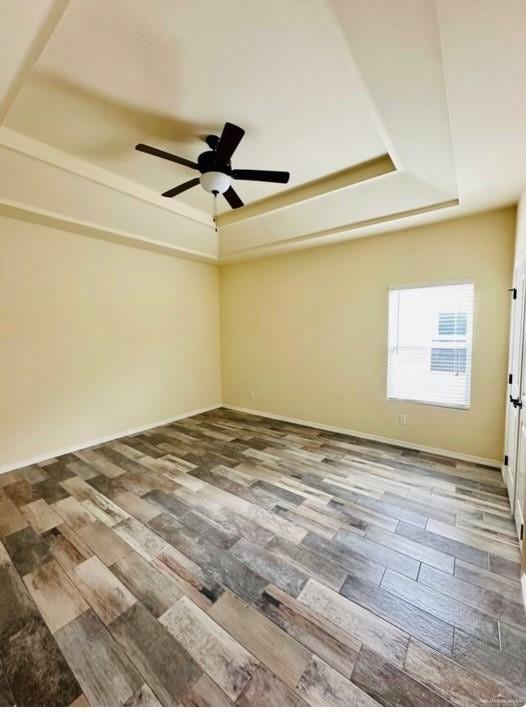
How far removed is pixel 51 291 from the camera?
3.48m

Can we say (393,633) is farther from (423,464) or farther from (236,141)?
(236,141)

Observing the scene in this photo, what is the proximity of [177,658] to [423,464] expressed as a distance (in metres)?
2.90

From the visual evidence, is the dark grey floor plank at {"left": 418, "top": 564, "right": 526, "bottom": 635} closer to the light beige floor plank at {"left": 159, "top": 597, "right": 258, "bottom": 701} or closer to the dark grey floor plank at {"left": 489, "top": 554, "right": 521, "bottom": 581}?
the dark grey floor plank at {"left": 489, "top": 554, "right": 521, "bottom": 581}

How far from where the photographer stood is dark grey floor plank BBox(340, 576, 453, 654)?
1.46 metres

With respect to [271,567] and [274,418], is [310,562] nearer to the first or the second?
[271,567]

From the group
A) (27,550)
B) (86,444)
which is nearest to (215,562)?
(27,550)

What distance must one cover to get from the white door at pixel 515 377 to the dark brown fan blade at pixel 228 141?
236cm

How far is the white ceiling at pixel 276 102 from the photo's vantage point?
1336 mm

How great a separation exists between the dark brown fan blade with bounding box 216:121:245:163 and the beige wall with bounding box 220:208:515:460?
2253 mm

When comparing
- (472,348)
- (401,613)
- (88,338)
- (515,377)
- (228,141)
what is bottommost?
(401,613)

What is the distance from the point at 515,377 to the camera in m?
2.55

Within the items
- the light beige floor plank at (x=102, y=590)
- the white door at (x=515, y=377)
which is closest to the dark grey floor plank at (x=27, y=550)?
the light beige floor plank at (x=102, y=590)

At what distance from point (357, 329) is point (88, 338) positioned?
353 centimetres

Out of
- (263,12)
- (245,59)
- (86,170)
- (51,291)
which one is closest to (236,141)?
(245,59)
